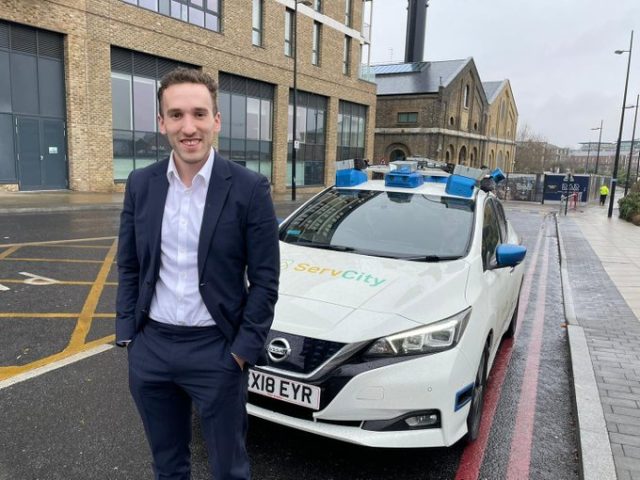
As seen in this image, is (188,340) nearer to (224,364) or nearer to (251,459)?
(224,364)

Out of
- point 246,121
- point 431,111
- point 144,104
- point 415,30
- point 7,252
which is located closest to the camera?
point 7,252

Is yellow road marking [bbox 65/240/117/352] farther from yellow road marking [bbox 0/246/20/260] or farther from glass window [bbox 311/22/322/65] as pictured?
glass window [bbox 311/22/322/65]

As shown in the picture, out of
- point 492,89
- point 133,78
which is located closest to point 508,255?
point 133,78

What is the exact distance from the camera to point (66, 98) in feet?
60.4

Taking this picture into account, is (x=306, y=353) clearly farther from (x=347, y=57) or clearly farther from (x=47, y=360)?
(x=347, y=57)

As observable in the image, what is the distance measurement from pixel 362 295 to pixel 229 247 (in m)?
1.31

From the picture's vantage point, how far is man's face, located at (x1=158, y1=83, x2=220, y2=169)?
1.79 meters

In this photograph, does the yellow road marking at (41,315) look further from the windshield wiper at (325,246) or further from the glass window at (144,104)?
the glass window at (144,104)

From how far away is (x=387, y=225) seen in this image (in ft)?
13.4

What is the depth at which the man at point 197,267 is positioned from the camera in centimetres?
183

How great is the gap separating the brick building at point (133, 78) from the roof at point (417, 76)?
59.0ft

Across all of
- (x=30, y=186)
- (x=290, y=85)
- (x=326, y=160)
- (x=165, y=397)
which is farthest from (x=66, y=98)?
(x=165, y=397)

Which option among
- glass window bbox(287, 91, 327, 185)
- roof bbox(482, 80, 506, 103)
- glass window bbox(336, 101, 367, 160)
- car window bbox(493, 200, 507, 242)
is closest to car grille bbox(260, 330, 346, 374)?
car window bbox(493, 200, 507, 242)

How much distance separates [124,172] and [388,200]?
60.4ft
